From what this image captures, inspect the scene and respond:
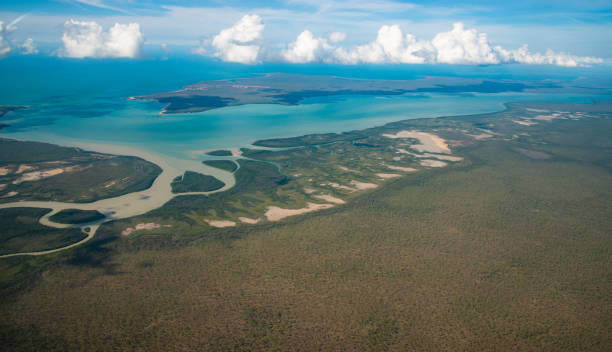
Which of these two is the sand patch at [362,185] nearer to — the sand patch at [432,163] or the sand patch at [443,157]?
the sand patch at [432,163]

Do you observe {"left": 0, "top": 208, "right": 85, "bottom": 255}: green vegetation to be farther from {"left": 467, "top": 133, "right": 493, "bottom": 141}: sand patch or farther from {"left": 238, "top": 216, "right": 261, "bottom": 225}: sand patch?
{"left": 467, "top": 133, "right": 493, "bottom": 141}: sand patch

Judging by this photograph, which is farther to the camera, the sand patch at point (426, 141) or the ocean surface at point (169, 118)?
the ocean surface at point (169, 118)

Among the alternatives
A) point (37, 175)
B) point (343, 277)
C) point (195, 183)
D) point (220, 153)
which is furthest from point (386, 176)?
point (37, 175)

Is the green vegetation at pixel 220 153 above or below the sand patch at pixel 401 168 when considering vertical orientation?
above

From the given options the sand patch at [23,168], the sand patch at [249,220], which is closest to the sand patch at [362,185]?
the sand patch at [249,220]

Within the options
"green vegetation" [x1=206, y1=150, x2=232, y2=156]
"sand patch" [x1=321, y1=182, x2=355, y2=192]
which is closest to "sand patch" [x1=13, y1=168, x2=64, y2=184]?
"green vegetation" [x1=206, y1=150, x2=232, y2=156]

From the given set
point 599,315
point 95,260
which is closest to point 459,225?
point 599,315
